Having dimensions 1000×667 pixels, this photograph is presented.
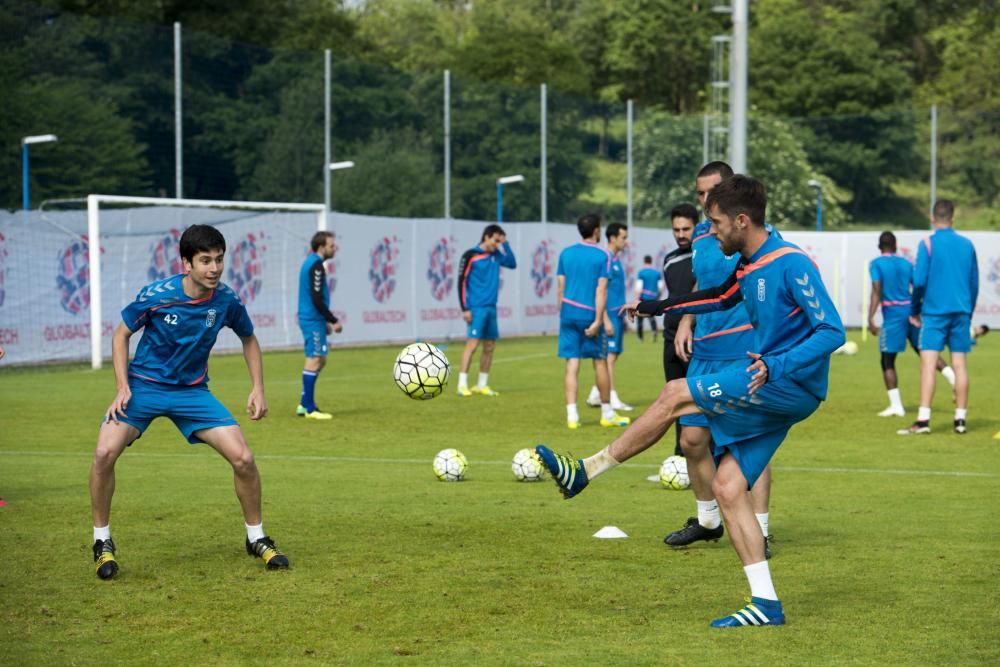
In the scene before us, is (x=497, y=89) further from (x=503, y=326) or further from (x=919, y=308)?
(x=919, y=308)

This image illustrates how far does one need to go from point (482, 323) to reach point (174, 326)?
12370 millimetres

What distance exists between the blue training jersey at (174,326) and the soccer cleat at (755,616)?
10.4 ft

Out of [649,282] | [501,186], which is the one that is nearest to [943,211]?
[649,282]

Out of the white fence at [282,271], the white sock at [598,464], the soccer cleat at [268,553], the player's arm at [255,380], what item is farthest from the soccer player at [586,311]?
the white fence at [282,271]

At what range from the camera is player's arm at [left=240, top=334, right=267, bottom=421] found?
8297 mm

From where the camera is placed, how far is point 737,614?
6.77 m

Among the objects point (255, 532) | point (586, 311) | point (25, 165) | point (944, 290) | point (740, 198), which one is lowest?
point (255, 532)

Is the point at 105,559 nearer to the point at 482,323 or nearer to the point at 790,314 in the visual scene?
the point at 790,314

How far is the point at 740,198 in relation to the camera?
21.9ft

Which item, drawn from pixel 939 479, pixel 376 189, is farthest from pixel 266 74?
pixel 939 479

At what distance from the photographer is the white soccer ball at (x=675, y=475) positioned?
37.2 feet

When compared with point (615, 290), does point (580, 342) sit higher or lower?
lower

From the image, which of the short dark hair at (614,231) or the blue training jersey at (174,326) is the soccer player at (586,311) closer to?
the short dark hair at (614,231)

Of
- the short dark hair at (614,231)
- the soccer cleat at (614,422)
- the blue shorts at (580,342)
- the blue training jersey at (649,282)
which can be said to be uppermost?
the short dark hair at (614,231)
